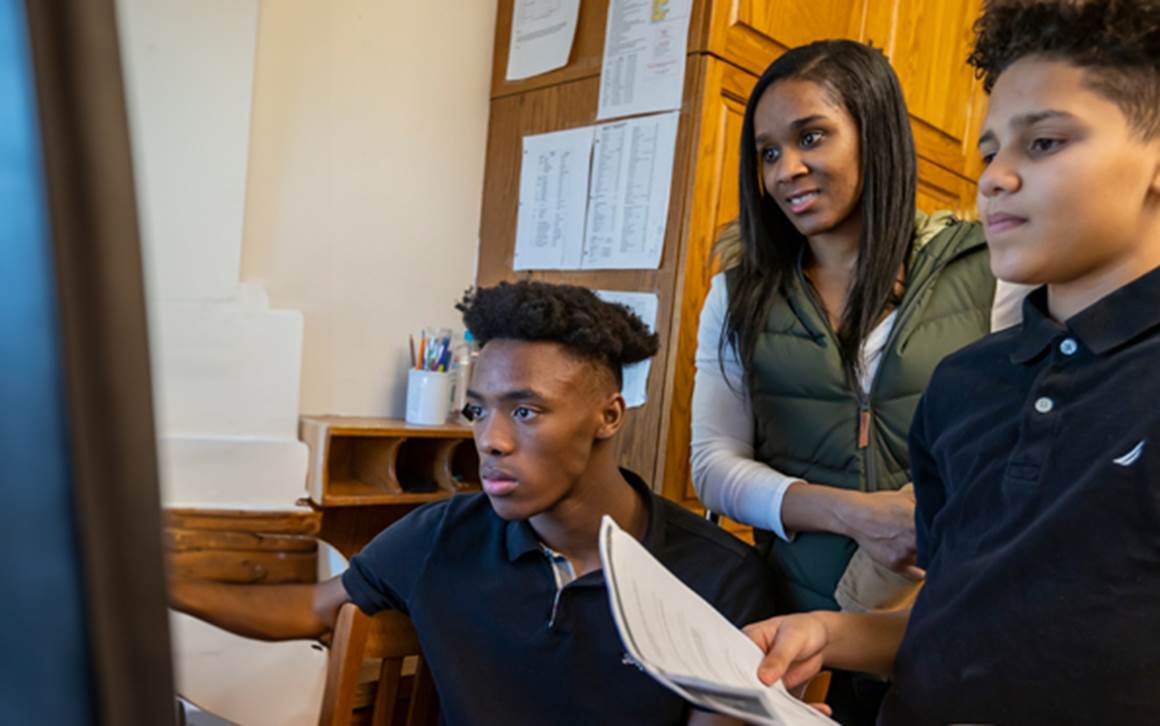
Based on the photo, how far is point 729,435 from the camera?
113cm

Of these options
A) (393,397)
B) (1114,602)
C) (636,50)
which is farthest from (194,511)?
(1114,602)

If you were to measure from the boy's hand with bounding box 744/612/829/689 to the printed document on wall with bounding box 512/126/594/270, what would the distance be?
46.7 inches

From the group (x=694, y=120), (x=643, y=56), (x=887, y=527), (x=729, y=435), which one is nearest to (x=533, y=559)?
(x=729, y=435)

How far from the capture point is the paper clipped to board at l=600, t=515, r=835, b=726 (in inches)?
15.3

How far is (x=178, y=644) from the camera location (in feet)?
0.48

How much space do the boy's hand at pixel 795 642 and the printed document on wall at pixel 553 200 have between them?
1185mm

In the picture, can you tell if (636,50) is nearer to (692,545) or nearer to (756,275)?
(756,275)

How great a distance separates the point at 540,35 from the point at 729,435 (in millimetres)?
1135

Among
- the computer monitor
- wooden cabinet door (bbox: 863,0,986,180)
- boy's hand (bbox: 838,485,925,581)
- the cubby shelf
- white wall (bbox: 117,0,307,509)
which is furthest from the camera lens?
wooden cabinet door (bbox: 863,0,986,180)

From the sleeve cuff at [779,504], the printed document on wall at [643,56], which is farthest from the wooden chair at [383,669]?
the printed document on wall at [643,56]

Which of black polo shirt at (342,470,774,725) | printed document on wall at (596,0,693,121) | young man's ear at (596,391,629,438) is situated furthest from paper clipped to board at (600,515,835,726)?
printed document on wall at (596,0,693,121)

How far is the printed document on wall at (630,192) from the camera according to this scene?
160cm

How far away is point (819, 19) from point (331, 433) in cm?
134

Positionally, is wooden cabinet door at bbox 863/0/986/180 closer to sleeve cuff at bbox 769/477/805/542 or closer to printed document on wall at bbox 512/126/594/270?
printed document on wall at bbox 512/126/594/270
